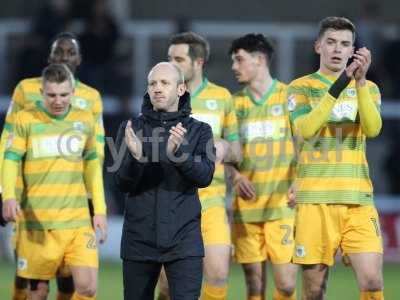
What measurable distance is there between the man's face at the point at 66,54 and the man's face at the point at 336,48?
2.18 m

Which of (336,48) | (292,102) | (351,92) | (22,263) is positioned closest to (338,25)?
(336,48)

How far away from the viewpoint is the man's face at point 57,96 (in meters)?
9.35

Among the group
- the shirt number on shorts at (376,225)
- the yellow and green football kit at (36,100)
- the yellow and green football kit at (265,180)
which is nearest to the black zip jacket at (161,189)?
the shirt number on shorts at (376,225)

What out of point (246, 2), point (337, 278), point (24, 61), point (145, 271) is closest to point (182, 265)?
point (145, 271)

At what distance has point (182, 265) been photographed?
7.90m

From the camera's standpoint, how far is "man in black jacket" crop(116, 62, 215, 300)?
7.87 metres

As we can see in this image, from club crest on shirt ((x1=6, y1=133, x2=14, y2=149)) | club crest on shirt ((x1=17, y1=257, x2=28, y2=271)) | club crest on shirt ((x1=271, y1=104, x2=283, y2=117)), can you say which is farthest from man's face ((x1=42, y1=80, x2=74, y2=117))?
club crest on shirt ((x1=271, y1=104, x2=283, y2=117))

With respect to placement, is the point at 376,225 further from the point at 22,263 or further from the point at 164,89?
the point at 22,263

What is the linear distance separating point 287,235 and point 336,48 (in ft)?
6.35

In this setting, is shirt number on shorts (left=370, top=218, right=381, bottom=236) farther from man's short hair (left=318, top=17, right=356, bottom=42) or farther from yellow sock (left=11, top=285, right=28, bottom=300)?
yellow sock (left=11, top=285, right=28, bottom=300)

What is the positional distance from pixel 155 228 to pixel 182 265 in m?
0.28

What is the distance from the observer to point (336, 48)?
354 inches

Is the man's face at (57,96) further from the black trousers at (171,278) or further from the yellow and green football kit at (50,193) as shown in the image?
the black trousers at (171,278)

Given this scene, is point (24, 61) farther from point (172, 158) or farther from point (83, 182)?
point (172, 158)
